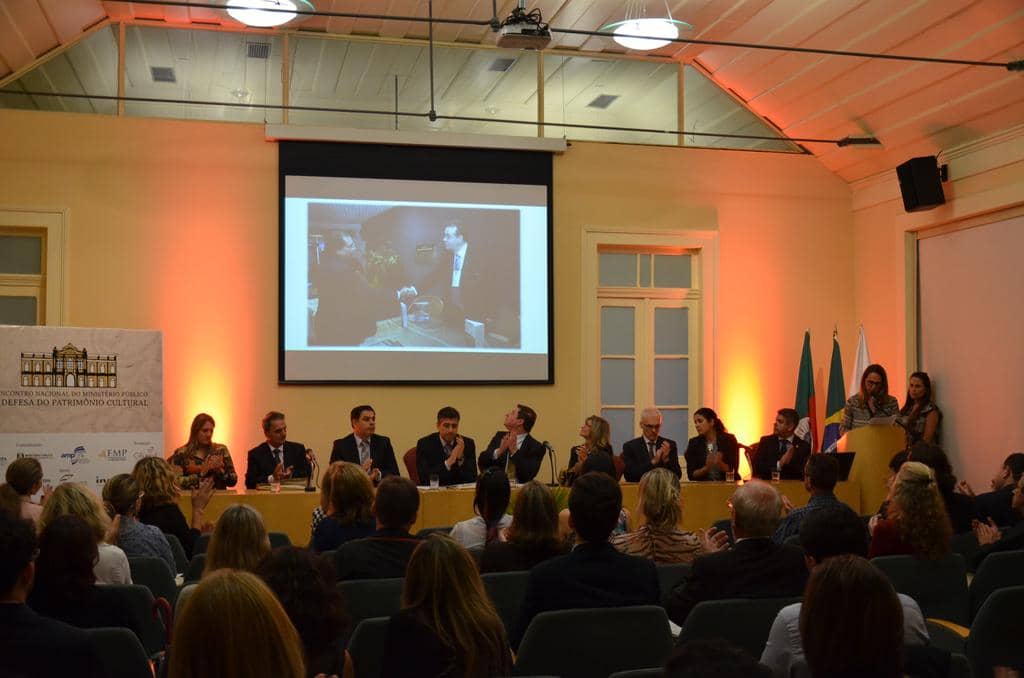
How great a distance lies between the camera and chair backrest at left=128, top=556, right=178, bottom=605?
4.47m

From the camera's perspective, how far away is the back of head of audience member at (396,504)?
4062 mm

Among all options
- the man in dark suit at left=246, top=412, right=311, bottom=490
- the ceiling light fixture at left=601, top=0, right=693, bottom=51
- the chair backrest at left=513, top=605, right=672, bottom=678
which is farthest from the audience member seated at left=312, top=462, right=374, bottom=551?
the ceiling light fixture at left=601, top=0, right=693, bottom=51

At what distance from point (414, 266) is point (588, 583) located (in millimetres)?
6323

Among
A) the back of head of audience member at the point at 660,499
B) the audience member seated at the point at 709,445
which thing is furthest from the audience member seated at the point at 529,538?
the audience member seated at the point at 709,445

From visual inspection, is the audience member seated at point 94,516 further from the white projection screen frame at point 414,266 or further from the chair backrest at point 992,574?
the white projection screen frame at point 414,266

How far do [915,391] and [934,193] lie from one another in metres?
1.69

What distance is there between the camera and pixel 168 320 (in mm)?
9203

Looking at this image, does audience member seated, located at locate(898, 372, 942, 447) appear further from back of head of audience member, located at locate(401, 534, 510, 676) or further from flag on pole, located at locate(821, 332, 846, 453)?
back of head of audience member, located at locate(401, 534, 510, 676)

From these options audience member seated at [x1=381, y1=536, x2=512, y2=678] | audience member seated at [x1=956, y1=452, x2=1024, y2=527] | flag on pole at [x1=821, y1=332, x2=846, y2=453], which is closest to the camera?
audience member seated at [x1=381, y1=536, x2=512, y2=678]

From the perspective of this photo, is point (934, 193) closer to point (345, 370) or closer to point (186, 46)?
point (345, 370)

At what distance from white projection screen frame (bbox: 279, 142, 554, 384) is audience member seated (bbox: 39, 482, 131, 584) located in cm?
513

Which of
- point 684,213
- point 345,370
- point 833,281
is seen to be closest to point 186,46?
point 345,370

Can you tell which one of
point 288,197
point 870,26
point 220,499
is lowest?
point 220,499

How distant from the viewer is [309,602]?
103 inches
